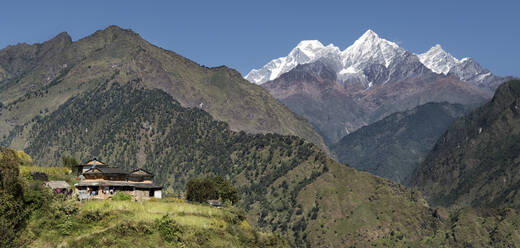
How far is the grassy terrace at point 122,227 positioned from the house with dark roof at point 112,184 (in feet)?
92.9

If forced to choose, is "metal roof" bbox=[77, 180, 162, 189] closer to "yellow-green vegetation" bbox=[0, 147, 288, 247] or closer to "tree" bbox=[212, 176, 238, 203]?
"yellow-green vegetation" bbox=[0, 147, 288, 247]

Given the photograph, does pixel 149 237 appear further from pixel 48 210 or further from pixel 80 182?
pixel 80 182

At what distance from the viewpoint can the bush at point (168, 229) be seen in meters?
78.1

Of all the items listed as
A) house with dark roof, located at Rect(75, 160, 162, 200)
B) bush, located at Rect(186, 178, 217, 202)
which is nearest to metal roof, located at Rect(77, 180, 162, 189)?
house with dark roof, located at Rect(75, 160, 162, 200)

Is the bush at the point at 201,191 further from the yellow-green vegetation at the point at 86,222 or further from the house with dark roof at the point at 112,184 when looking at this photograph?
the yellow-green vegetation at the point at 86,222

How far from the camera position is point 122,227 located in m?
75.5

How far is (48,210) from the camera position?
76500mm

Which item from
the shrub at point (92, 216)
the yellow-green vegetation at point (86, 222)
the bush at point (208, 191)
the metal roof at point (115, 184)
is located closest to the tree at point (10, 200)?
the yellow-green vegetation at point (86, 222)

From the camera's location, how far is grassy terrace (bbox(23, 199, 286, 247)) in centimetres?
7238

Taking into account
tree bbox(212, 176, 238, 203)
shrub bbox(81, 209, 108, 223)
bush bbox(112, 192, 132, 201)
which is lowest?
shrub bbox(81, 209, 108, 223)

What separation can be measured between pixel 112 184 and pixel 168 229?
42.1 m

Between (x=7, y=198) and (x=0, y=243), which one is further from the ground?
(x=7, y=198)

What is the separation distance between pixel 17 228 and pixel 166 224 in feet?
60.9

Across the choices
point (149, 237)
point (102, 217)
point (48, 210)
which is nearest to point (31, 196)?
point (48, 210)
